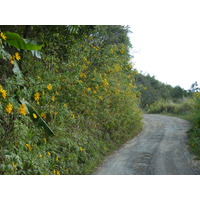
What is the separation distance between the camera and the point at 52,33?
5355mm

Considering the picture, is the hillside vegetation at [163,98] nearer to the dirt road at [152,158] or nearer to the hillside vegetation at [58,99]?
the dirt road at [152,158]

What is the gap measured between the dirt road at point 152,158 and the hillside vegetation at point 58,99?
38 centimetres

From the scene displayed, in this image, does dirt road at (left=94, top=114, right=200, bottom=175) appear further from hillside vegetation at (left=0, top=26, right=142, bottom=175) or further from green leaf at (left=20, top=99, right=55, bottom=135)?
green leaf at (left=20, top=99, right=55, bottom=135)

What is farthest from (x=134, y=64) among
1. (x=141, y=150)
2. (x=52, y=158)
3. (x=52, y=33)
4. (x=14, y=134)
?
(x=14, y=134)

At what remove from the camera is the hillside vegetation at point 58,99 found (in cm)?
360

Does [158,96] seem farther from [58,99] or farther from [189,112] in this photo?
[58,99]

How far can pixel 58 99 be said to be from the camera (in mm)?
5207

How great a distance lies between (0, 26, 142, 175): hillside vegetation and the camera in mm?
3598

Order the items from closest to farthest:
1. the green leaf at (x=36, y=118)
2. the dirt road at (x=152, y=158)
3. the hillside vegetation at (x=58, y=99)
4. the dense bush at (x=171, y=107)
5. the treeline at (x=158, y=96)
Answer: the hillside vegetation at (x=58, y=99) → the green leaf at (x=36, y=118) → the dirt road at (x=152, y=158) → the dense bush at (x=171, y=107) → the treeline at (x=158, y=96)

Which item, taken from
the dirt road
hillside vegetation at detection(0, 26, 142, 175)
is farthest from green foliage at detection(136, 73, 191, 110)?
hillside vegetation at detection(0, 26, 142, 175)

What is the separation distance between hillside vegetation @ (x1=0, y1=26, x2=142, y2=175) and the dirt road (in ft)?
1.25

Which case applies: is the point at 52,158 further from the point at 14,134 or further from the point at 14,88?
the point at 14,88

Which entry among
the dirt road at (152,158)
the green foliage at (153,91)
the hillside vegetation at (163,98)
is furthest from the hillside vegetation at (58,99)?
the green foliage at (153,91)

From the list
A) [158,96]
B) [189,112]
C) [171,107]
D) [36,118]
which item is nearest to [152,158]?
A: [36,118]
